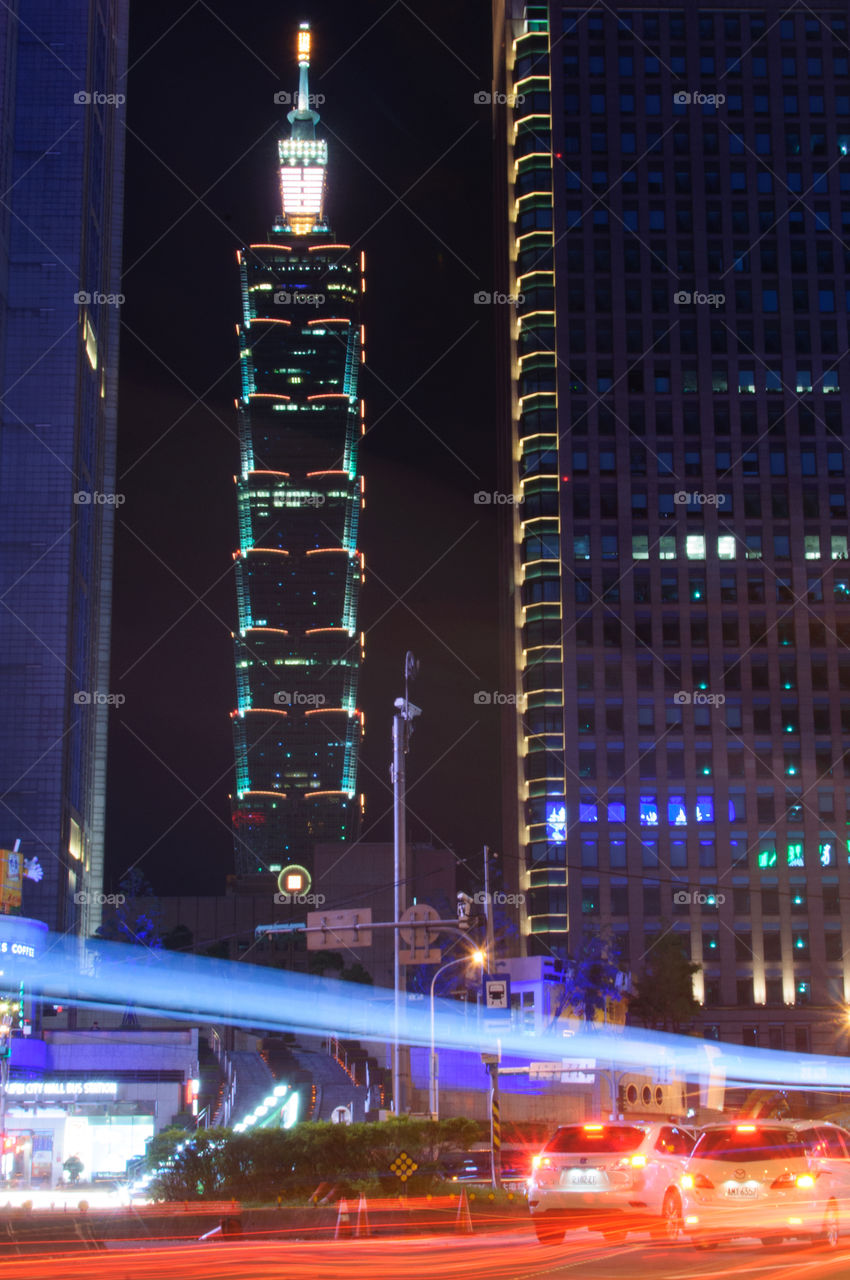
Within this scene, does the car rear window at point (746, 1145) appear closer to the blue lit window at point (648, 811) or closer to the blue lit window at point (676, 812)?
the blue lit window at point (648, 811)

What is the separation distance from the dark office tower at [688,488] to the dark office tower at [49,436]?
3902 centimetres

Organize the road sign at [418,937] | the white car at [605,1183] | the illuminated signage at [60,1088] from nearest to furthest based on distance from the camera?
1. the white car at [605,1183]
2. the road sign at [418,937]
3. the illuminated signage at [60,1088]

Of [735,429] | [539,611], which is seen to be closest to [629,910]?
[539,611]

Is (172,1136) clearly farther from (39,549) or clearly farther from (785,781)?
(785,781)

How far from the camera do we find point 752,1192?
21.4 meters

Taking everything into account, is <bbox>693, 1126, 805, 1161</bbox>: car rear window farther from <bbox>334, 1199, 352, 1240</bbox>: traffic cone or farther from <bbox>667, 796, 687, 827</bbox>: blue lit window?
<bbox>667, 796, 687, 827</bbox>: blue lit window

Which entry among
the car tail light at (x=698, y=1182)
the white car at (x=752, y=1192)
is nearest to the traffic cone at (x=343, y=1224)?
the white car at (x=752, y=1192)

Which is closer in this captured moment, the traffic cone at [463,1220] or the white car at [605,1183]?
the white car at [605,1183]

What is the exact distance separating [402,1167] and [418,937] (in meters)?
11.9

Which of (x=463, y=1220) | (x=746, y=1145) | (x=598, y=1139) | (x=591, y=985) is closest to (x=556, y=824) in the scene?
(x=591, y=985)

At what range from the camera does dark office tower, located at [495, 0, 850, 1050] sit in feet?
392

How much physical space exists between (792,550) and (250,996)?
190 ft

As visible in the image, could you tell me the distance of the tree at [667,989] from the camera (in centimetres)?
10306

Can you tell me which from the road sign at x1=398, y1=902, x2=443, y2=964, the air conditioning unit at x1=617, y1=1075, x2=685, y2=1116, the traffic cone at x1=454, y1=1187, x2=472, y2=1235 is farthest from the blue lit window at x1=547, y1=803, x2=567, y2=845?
the traffic cone at x1=454, y1=1187, x2=472, y2=1235
